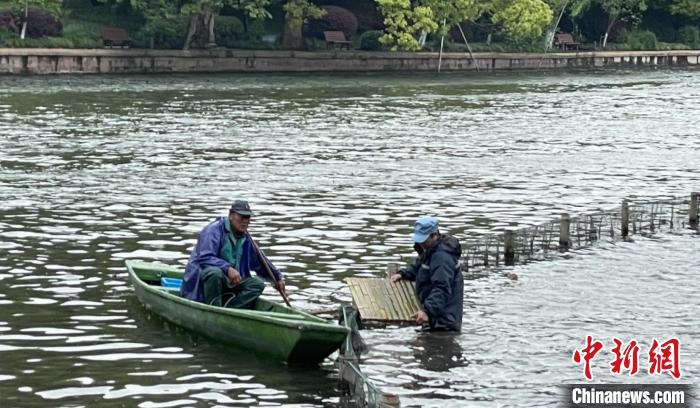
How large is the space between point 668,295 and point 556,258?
3.36 meters

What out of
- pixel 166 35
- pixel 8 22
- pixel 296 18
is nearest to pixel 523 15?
pixel 296 18

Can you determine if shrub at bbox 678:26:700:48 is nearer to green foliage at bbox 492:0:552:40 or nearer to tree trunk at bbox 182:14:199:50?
green foliage at bbox 492:0:552:40

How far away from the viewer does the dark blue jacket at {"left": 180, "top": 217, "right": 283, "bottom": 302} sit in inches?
750

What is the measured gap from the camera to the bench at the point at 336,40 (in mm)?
90875

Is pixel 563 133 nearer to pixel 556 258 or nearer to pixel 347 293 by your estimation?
pixel 556 258

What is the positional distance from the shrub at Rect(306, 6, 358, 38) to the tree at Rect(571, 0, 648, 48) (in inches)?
672

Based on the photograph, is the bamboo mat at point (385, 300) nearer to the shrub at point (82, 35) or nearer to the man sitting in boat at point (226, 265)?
the man sitting in boat at point (226, 265)

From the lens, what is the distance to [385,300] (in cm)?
1994

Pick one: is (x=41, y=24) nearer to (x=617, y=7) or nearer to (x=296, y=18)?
(x=296, y=18)

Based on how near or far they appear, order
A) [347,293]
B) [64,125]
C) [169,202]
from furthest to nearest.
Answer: [64,125] < [169,202] < [347,293]

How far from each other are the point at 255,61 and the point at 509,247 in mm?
60411

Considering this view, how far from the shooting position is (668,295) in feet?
77.5

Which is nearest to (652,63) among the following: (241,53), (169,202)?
(241,53)

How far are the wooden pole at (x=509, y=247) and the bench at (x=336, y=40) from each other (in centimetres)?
6514
